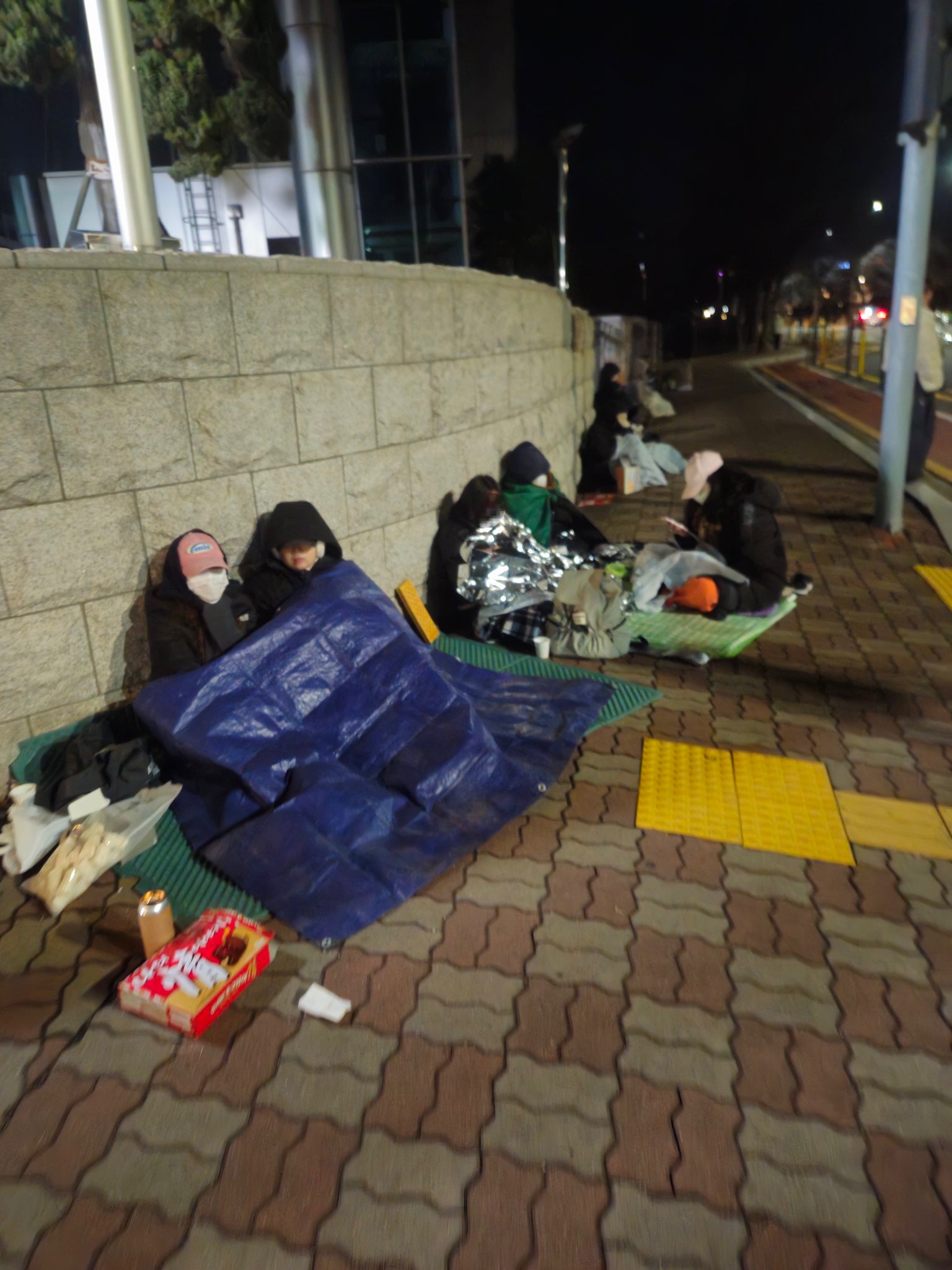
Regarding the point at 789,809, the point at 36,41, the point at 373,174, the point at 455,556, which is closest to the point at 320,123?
the point at 36,41

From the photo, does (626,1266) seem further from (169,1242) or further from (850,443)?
(850,443)

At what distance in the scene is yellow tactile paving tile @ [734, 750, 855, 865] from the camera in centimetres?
325

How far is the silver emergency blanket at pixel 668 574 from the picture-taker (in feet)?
17.5

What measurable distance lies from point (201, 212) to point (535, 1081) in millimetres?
21399

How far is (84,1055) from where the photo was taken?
94.0 inches

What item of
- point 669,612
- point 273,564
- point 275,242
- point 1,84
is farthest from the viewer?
point 275,242

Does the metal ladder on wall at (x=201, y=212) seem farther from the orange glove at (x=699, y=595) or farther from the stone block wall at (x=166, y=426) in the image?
the orange glove at (x=699, y=595)

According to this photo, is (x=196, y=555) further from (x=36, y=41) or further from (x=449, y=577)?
(x=36, y=41)

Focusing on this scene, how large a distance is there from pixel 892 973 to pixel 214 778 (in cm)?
245

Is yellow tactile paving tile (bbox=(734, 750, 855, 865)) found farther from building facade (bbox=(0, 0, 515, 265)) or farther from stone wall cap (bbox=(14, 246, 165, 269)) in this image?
building facade (bbox=(0, 0, 515, 265))

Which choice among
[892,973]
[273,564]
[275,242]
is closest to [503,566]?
[273,564]

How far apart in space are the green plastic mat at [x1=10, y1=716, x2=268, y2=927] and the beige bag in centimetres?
251

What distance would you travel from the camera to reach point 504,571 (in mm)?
5508

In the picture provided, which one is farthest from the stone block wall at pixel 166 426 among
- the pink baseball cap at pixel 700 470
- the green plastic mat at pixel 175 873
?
the pink baseball cap at pixel 700 470
